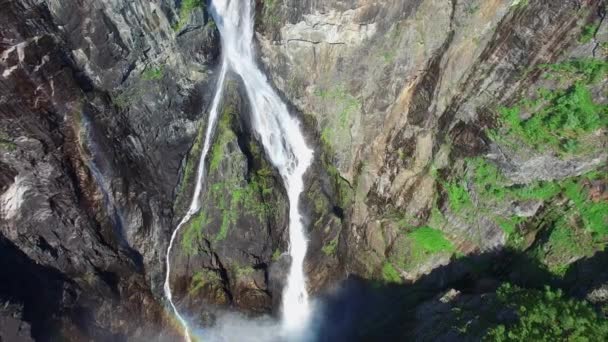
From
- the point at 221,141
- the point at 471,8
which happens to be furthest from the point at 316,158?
the point at 471,8

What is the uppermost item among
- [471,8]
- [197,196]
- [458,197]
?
[471,8]

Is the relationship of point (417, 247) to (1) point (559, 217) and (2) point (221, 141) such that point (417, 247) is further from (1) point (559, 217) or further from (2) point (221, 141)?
(2) point (221, 141)

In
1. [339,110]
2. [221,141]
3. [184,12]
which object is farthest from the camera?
[339,110]

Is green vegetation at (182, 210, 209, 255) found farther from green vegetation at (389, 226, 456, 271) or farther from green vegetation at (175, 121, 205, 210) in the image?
green vegetation at (389, 226, 456, 271)

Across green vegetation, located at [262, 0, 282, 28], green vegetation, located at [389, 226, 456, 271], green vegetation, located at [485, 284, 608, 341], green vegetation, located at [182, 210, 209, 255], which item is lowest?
green vegetation, located at [485, 284, 608, 341]

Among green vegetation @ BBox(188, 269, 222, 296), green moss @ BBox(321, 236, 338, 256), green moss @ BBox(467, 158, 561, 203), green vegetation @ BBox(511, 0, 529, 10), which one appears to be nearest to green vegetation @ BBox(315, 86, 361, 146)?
green moss @ BBox(321, 236, 338, 256)

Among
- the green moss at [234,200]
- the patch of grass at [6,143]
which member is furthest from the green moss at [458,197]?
the patch of grass at [6,143]

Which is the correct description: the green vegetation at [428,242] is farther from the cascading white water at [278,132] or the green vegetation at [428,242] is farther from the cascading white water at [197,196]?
the cascading white water at [197,196]
